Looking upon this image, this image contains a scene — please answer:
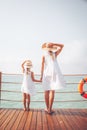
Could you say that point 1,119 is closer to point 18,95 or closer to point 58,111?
point 58,111

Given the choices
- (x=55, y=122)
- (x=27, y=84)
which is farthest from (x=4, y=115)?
(x=55, y=122)

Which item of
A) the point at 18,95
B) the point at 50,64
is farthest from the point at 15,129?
the point at 18,95

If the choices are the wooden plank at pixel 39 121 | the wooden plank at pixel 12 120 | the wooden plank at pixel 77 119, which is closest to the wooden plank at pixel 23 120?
the wooden plank at pixel 12 120

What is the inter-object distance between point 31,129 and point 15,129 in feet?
0.81

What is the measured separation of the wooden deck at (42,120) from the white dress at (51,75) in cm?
60

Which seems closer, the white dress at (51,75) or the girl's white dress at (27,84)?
the white dress at (51,75)

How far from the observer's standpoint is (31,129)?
3.23m

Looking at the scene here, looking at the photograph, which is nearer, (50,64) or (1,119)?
(1,119)

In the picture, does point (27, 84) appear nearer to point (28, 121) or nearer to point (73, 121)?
point (28, 121)

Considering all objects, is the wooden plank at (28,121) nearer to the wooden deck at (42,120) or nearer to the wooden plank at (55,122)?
the wooden deck at (42,120)

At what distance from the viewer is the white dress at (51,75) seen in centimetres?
409

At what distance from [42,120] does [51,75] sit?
0.89 m

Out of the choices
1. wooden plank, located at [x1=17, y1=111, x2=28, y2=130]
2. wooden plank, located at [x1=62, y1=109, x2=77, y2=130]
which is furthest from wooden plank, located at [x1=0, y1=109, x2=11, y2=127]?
wooden plank, located at [x1=62, y1=109, x2=77, y2=130]

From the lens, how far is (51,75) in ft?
13.5
